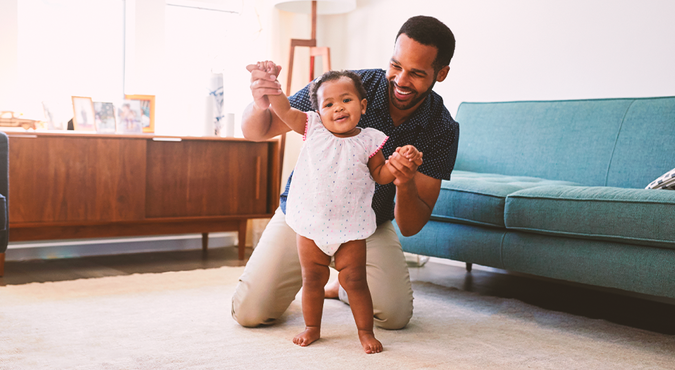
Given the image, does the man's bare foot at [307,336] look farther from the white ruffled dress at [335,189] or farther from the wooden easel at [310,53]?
the wooden easel at [310,53]

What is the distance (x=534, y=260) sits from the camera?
199cm

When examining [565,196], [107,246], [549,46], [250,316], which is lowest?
[107,246]

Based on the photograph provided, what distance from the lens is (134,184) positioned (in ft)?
9.29

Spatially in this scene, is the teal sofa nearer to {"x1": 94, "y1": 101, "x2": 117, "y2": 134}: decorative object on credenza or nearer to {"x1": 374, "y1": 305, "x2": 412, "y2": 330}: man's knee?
{"x1": 374, "y1": 305, "x2": 412, "y2": 330}: man's knee

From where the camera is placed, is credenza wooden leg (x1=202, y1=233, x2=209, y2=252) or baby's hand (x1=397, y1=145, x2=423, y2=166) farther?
credenza wooden leg (x1=202, y1=233, x2=209, y2=252)

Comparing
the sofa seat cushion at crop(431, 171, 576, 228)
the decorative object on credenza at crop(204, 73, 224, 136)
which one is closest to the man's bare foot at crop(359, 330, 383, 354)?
the sofa seat cushion at crop(431, 171, 576, 228)

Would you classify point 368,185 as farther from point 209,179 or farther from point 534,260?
point 209,179

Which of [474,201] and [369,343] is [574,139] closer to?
[474,201]

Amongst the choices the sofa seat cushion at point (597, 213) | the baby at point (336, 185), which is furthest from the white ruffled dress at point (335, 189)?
the sofa seat cushion at point (597, 213)

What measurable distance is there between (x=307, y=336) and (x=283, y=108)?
61cm

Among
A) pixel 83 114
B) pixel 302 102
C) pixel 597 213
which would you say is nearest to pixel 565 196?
pixel 597 213

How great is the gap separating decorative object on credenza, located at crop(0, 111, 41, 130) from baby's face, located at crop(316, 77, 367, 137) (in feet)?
6.02

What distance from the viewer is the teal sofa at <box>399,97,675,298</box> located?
1.74m

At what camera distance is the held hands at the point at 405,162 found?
1.42 meters
